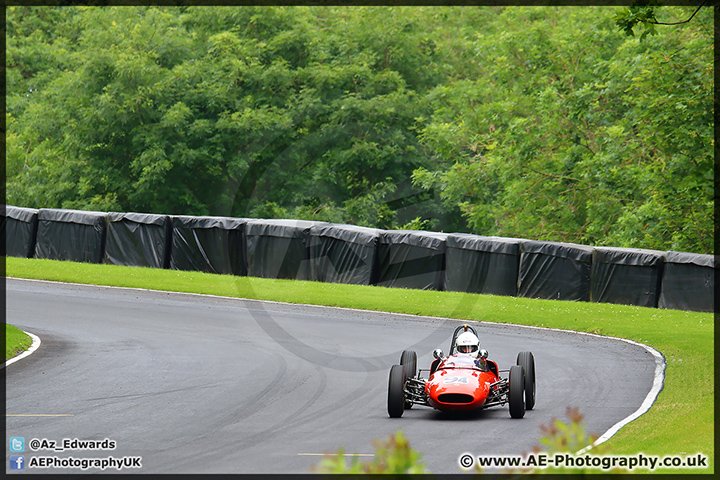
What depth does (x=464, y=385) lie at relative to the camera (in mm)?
10953

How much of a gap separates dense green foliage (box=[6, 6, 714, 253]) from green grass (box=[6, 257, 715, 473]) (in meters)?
11.3

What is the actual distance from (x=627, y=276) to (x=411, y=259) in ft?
22.3

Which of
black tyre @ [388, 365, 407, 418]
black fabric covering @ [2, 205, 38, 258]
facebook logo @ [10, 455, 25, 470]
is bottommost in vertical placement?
facebook logo @ [10, 455, 25, 470]

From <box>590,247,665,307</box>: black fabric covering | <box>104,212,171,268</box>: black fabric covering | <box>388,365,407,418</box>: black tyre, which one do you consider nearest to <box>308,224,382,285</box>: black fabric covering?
<box>104,212,171,268</box>: black fabric covering

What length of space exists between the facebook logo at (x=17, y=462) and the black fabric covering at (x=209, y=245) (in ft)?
63.4

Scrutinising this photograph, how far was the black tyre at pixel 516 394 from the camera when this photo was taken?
35.9 ft

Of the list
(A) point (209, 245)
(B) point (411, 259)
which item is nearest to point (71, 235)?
(A) point (209, 245)

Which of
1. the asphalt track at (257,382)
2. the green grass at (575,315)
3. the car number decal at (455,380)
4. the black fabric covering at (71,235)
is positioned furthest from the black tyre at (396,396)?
the black fabric covering at (71,235)

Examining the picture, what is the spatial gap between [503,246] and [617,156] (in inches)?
378

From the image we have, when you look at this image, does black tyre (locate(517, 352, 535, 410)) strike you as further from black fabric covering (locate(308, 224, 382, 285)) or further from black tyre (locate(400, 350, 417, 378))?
black fabric covering (locate(308, 224, 382, 285))

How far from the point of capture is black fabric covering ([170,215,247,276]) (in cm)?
2791

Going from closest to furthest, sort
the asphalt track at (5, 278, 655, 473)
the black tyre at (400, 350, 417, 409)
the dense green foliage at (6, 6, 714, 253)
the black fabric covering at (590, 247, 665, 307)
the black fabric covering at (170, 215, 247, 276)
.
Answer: the asphalt track at (5, 278, 655, 473)
the black tyre at (400, 350, 417, 409)
the black fabric covering at (590, 247, 665, 307)
the black fabric covering at (170, 215, 247, 276)
the dense green foliage at (6, 6, 714, 253)

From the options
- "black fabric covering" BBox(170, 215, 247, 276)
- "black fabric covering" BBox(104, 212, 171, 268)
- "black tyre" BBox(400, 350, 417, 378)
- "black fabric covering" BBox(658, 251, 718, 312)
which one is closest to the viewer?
"black tyre" BBox(400, 350, 417, 378)

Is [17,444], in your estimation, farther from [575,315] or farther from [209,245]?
[209,245]
